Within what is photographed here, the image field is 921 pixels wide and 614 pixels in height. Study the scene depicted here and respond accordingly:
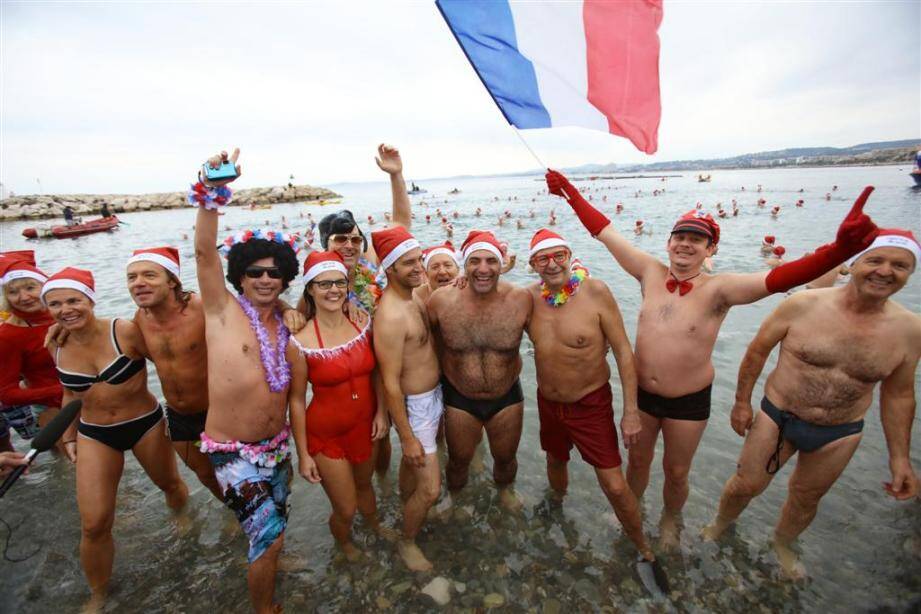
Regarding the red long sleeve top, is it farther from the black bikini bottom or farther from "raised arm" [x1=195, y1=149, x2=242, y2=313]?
"raised arm" [x1=195, y1=149, x2=242, y2=313]

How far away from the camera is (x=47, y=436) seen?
247 centimetres

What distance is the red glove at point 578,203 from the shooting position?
4.09 meters

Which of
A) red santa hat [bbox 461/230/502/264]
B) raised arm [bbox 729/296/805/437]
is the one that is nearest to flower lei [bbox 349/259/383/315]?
red santa hat [bbox 461/230/502/264]

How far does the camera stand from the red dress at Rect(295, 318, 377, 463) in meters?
3.31

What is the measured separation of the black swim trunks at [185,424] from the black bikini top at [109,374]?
50 cm

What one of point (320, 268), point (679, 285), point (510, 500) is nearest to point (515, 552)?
point (510, 500)

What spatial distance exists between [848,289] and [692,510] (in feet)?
8.87

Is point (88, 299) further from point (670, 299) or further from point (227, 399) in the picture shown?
point (670, 299)

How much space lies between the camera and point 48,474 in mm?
5516

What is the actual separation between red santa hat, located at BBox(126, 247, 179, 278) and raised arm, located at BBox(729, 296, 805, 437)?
480cm

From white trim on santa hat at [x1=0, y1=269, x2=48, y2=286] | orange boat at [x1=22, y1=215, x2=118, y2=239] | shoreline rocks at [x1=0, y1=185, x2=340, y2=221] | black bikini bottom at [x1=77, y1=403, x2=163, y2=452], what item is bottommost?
black bikini bottom at [x1=77, y1=403, x2=163, y2=452]

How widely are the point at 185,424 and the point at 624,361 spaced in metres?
4.05

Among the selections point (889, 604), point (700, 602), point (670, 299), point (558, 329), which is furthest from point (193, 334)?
point (889, 604)

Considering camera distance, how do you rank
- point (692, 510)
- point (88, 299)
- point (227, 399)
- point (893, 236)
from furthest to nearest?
point (692, 510) → point (88, 299) → point (227, 399) → point (893, 236)
